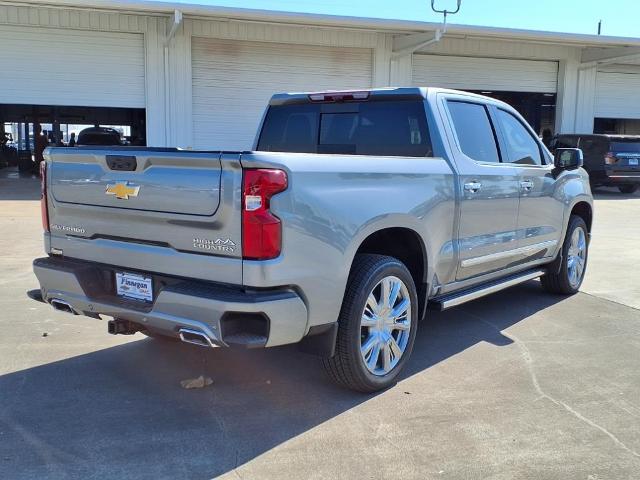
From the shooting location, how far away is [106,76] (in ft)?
56.7

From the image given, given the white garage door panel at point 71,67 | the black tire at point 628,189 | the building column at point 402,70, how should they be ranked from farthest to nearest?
the building column at point 402,70 → the black tire at point 628,189 → the white garage door panel at point 71,67

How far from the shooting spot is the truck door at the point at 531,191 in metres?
5.54

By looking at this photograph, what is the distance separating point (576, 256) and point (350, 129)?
3300mm

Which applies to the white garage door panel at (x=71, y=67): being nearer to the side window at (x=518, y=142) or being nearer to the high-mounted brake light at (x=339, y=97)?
the high-mounted brake light at (x=339, y=97)

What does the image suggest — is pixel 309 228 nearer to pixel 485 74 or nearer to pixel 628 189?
pixel 628 189

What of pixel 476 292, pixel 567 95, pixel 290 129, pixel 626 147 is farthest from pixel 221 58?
pixel 476 292

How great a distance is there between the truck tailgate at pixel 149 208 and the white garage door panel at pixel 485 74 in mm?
17720

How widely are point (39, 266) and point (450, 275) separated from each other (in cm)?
290

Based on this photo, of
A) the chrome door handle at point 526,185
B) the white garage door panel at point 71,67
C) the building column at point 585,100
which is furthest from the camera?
the building column at point 585,100

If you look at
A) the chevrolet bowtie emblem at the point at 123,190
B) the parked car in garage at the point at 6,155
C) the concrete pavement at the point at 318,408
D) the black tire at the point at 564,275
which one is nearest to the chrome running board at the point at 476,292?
the concrete pavement at the point at 318,408

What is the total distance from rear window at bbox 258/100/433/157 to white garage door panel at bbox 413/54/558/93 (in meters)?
15.7

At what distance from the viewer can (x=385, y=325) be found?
161 inches

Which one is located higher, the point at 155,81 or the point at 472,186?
the point at 155,81

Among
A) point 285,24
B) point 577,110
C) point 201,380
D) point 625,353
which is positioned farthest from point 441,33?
point 201,380
